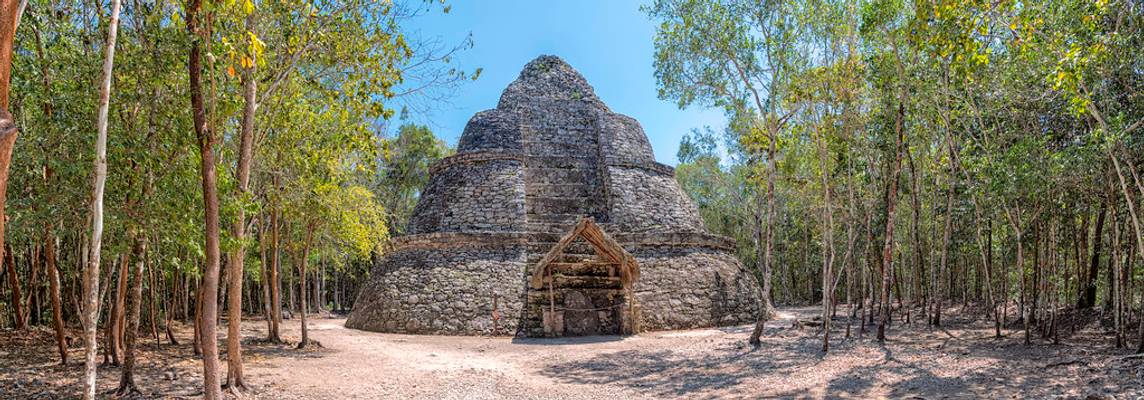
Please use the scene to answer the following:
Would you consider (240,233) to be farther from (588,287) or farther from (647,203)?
(647,203)

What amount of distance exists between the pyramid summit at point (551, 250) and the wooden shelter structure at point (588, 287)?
0.03 meters

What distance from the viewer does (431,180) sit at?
22125 mm

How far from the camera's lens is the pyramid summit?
15.4m

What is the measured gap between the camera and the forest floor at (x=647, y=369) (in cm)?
784

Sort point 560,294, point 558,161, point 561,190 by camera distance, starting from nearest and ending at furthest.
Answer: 1. point 560,294
2. point 561,190
3. point 558,161

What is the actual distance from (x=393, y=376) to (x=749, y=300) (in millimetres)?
11550

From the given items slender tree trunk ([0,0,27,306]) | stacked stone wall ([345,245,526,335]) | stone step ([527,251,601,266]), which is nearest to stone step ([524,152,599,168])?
stacked stone wall ([345,245,526,335])

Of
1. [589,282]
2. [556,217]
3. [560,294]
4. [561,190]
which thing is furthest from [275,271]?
[561,190]

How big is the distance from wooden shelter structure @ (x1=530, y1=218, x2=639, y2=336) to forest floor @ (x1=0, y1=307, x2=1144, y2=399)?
163cm

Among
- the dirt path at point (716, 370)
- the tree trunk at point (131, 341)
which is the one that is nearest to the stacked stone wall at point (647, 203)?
the dirt path at point (716, 370)

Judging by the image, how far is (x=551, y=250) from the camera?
14.9 m

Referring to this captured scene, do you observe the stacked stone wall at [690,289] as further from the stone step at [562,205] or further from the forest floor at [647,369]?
the stone step at [562,205]

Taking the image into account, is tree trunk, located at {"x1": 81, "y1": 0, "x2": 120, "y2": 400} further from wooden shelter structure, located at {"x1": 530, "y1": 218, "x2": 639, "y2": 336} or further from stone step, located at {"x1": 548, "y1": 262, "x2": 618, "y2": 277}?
stone step, located at {"x1": 548, "y1": 262, "x2": 618, "y2": 277}

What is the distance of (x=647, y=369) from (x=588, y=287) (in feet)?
18.1
